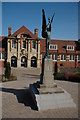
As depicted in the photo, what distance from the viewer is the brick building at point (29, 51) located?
31.0m

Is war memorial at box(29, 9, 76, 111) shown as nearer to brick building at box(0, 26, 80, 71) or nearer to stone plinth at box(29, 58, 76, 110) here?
stone plinth at box(29, 58, 76, 110)

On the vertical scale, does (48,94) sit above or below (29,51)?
below

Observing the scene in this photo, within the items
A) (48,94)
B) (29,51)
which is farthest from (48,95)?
(29,51)

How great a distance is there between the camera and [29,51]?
1236 inches

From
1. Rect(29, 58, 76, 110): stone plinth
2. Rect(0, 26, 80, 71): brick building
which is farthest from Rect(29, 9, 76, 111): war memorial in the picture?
Rect(0, 26, 80, 71): brick building

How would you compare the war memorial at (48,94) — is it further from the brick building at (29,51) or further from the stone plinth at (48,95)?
the brick building at (29,51)

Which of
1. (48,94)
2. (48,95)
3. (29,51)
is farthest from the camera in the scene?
(29,51)

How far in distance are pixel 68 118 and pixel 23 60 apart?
89.5ft

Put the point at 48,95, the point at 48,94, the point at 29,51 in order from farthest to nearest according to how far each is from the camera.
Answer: the point at 29,51 < the point at 48,94 < the point at 48,95

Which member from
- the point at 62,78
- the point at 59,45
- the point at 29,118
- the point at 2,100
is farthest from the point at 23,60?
the point at 29,118

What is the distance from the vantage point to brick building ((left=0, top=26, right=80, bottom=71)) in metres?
31.0

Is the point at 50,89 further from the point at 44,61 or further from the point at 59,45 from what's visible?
the point at 59,45

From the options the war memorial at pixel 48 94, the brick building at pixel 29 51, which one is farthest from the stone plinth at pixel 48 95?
the brick building at pixel 29 51

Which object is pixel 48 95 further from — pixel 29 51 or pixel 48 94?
pixel 29 51
